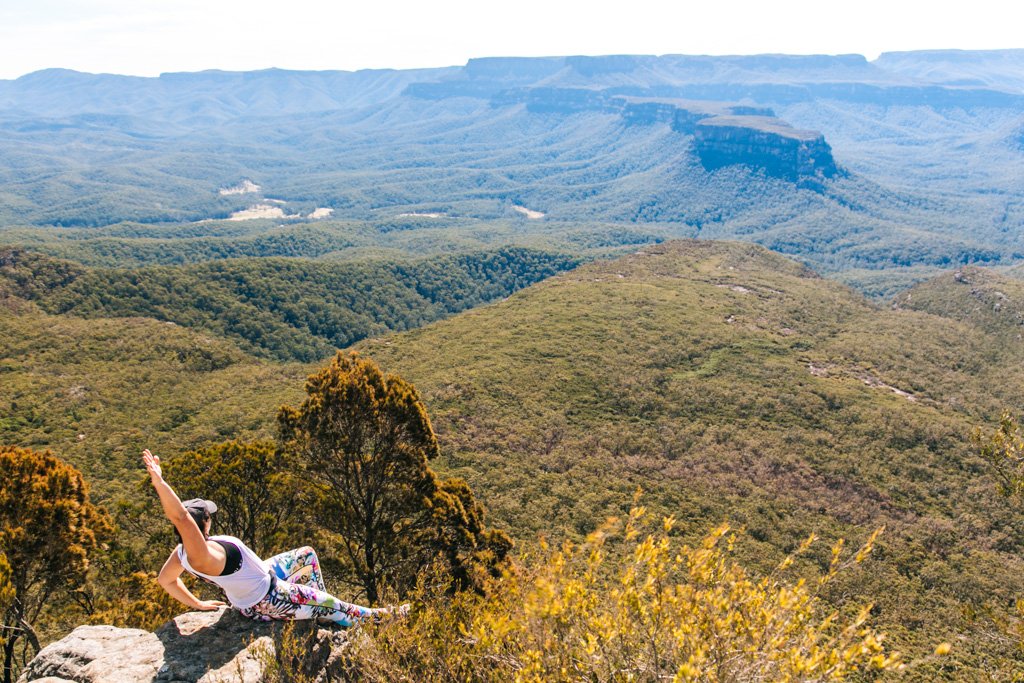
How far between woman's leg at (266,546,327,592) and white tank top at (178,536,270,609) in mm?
456

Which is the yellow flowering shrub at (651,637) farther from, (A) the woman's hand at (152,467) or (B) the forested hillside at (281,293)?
(B) the forested hillside at (281,293)

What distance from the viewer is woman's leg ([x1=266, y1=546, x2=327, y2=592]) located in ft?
34.1

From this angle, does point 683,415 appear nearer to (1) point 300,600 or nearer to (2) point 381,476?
(2) point 381,476

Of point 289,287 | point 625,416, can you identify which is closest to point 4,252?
point 289,287

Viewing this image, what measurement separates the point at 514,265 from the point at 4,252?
387ft

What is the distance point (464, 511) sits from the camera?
62.7 feet

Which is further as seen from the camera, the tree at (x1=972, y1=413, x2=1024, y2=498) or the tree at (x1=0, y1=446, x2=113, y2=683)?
the tree at (x1=972, y1=413, x2=1024, y2=498)

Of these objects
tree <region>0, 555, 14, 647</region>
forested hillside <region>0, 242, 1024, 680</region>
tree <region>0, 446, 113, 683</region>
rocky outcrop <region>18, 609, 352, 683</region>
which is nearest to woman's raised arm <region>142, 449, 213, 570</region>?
rocky outcrop <region>18, 609, 352, 683</region>

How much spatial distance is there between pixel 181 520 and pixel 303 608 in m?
3.07

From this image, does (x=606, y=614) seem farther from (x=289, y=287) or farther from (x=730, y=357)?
(x=289, y=287)

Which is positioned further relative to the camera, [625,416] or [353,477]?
[625,416]

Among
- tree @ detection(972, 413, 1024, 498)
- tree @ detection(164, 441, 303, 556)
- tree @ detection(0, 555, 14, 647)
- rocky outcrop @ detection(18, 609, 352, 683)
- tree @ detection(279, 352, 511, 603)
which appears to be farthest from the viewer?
tree @ detection(164, 441, 303, 556)

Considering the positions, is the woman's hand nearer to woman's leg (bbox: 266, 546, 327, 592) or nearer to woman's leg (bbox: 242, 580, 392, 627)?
woman's leg (bbox: 266, 546, 327, 592)

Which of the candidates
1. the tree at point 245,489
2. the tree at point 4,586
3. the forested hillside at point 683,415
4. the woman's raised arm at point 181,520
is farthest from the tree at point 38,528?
the forested hillside at point 683,415
